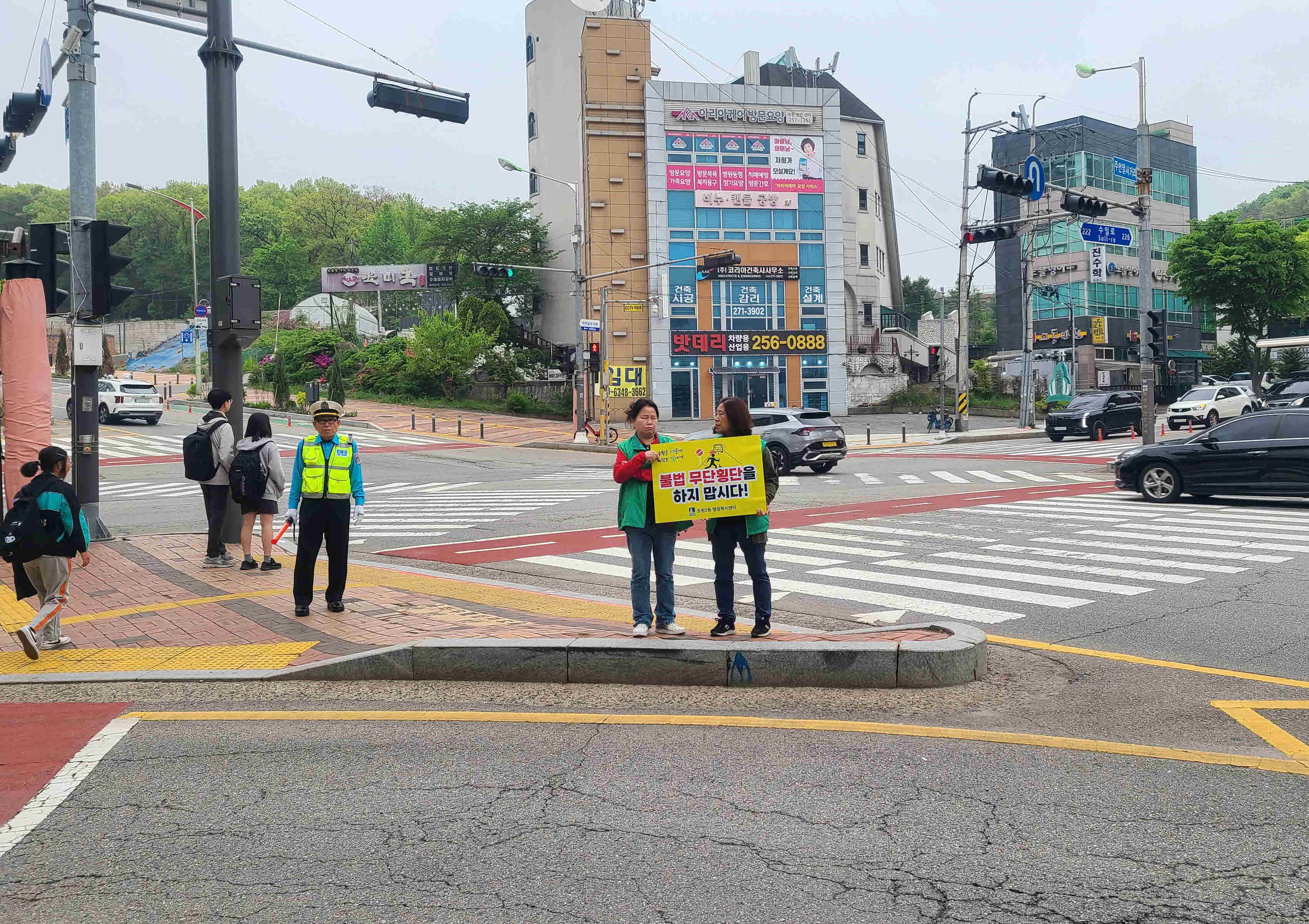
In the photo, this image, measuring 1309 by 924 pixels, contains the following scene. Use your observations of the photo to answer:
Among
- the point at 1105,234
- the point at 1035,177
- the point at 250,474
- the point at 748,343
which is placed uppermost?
the point at 1035,177

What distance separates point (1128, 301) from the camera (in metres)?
71.9

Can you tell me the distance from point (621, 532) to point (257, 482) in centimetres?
578

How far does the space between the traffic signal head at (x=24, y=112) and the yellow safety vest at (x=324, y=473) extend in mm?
9411

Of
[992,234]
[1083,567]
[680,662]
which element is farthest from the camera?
[992,234]

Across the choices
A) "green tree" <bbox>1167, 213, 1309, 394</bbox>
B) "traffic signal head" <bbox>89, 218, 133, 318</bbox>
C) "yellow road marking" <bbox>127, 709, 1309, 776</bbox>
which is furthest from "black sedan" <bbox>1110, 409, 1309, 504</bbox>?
"green tree" <bbox>1167, 213, 1309, 394</bbox>

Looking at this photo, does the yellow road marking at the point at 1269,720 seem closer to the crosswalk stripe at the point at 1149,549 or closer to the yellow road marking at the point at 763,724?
the yellow road marking at the point at 763,724

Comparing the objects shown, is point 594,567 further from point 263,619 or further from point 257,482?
point 263,619

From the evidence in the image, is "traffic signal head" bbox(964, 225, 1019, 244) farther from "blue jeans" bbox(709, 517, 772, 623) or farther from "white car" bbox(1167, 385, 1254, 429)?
"blue jeans" bbox(709, 517, 772, 623)

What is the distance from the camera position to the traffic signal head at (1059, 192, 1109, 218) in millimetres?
25078

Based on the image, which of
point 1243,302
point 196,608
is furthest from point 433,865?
point 1243,302

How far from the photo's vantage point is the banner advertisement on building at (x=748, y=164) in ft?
187

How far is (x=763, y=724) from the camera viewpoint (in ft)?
20.1

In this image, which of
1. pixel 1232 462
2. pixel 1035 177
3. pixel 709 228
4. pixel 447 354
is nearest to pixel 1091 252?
pixel 709 228

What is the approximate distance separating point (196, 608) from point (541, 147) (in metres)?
67.6
